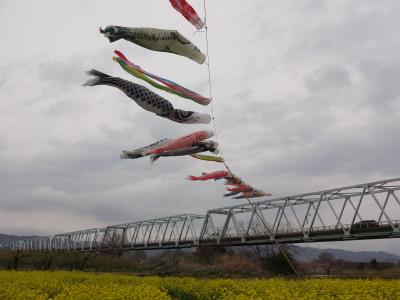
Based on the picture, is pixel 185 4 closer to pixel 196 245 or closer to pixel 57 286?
pixel 57 286

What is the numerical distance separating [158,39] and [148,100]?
10.2 ft

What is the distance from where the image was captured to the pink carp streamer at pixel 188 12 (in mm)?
18297

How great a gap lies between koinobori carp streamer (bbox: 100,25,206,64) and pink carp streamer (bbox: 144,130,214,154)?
439 cm

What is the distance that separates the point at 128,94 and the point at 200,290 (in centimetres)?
944

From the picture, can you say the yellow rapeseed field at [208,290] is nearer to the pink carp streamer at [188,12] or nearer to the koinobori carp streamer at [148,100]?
the koinobori carp streamer at [148,100]

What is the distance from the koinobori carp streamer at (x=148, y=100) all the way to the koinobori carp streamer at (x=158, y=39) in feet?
6.29

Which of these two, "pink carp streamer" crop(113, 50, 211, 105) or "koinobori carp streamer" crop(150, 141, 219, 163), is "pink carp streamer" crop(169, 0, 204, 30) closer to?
"pink carp streamer" crop(113, 50, 211, 105)

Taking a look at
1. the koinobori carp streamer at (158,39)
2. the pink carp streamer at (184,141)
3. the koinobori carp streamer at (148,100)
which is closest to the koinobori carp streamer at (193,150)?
the pink carp streamer at (184,141)

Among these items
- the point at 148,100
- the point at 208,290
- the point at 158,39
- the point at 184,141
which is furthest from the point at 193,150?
the point at 208,290

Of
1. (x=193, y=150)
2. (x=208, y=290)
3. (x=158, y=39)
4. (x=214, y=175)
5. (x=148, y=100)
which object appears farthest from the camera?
(x=214, y=175)

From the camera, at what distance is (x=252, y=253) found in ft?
293

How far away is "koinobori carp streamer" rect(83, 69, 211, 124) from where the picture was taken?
731 inches

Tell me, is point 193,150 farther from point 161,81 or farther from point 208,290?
point 208,290

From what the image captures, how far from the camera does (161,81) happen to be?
67.1 feet
